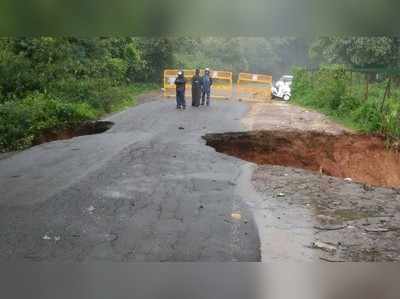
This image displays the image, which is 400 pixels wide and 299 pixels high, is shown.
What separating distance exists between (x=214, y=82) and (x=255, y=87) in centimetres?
173

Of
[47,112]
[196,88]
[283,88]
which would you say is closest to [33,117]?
[47,112]

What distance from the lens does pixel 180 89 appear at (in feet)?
37.3

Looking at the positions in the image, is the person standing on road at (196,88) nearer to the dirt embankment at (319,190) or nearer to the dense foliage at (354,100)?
the dirt embankment at (319,190)

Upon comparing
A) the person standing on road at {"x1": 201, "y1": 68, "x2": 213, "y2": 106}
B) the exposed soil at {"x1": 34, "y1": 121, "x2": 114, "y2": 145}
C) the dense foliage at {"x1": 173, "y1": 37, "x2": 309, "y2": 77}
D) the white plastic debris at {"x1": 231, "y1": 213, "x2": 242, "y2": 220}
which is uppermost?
the dense foliage at {"x1": 173, "y1": 37, "x2": 309, "y2": 77}

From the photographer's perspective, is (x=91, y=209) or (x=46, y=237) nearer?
(x=46, y=237)

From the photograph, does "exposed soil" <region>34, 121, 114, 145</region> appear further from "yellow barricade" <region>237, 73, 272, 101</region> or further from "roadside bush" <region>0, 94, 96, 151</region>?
"yellow barricade" <region>237, 73, 272, 101</region>

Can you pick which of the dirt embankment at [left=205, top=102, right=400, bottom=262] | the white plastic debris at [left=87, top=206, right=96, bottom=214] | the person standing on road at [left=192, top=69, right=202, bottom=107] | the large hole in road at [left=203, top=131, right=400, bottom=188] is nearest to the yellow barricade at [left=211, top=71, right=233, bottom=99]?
the person standing on road at [left=192, top=69, right=202, bottom=107]

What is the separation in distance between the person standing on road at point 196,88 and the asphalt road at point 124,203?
362 centimetres

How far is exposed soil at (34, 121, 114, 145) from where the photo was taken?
9102mm

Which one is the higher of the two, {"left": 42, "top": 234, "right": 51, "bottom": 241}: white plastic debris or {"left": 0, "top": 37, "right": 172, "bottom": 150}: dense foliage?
{"left": 0, "top": 37, "right": 172, "bottom": 150}: dense foliage

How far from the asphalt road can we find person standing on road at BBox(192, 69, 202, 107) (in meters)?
3.62

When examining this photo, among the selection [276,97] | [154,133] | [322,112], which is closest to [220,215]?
[154,133]

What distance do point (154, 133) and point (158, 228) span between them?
15.6 ft

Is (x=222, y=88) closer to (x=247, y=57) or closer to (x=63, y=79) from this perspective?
(x=247, y=57)
